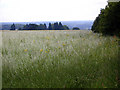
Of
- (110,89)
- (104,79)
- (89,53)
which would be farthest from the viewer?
(89,53)

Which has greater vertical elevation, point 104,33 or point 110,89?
point 104,33

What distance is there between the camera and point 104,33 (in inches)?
298

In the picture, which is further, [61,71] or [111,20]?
[111,20]

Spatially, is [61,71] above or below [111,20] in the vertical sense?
below

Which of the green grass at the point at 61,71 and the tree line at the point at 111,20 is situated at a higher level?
the tree line at the point at 111,20

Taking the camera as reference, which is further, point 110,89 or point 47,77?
point 47,77

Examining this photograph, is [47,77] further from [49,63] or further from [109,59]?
[109,59]

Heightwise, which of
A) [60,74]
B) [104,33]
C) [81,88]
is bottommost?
[81,88]

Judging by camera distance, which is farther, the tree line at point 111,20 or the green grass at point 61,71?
the tree line at point 111,20

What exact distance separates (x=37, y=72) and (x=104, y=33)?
5806mm

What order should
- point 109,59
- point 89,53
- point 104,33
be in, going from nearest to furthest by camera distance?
point 109,59 < point 89,53 < point 104,33

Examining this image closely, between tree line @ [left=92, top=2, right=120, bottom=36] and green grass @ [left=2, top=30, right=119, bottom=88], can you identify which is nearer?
green grass @ [left=2, top=30, right=119, bottom=88]

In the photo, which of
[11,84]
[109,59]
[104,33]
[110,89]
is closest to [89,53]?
[109,59]

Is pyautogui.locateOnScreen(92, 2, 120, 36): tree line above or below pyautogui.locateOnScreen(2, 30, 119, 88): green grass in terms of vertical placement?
above
